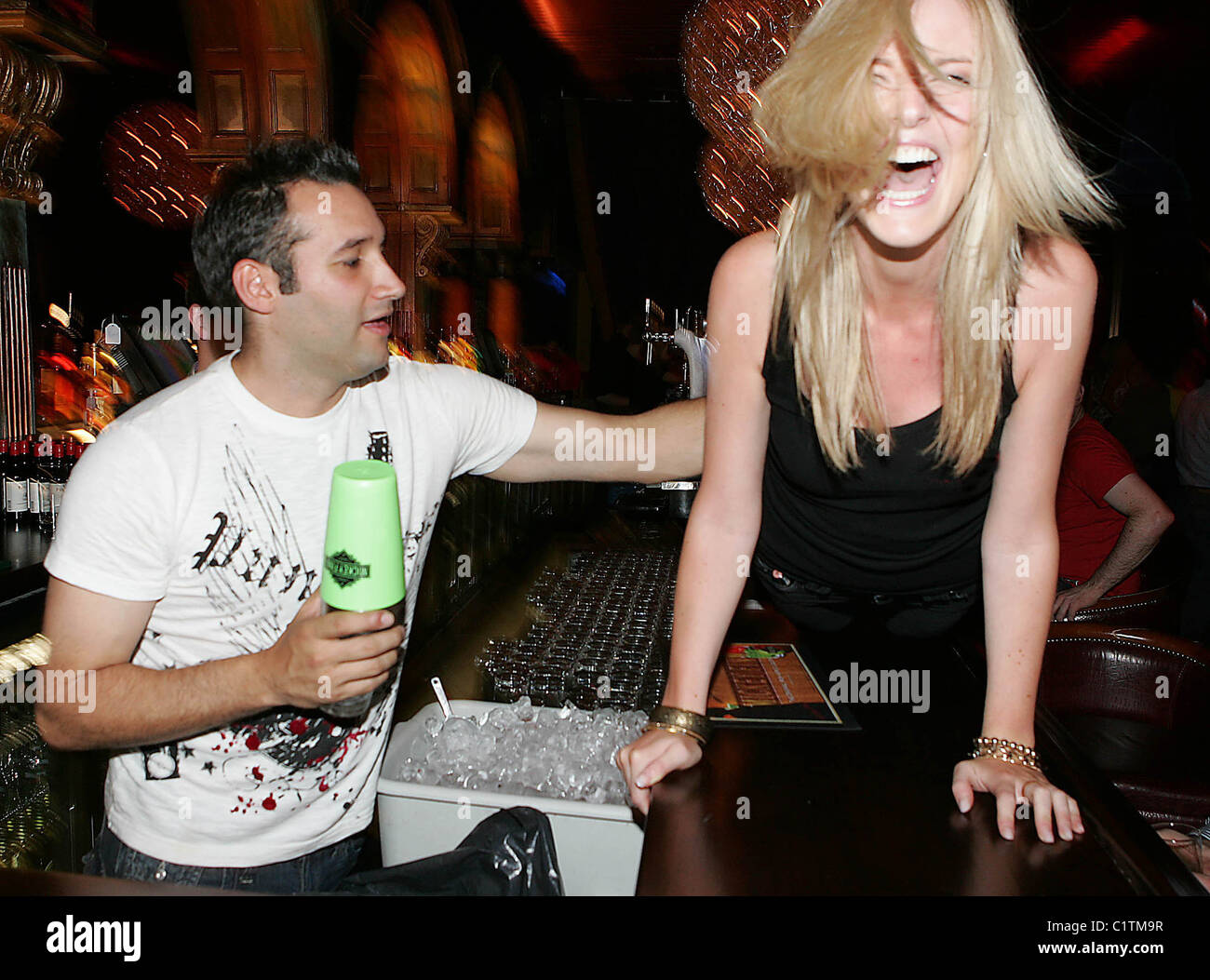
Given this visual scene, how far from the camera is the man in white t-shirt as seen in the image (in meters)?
1.43

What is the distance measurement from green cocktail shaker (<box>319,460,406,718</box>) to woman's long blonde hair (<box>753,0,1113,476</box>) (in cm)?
63

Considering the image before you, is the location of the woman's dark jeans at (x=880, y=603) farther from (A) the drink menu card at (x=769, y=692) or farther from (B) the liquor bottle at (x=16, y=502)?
(B) the liquor bottle at (x=16, y=502)

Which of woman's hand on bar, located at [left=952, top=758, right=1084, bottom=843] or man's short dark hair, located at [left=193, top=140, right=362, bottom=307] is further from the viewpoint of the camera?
man's short dark hair, located at [left=193, top=140, right=362, bottom=307]

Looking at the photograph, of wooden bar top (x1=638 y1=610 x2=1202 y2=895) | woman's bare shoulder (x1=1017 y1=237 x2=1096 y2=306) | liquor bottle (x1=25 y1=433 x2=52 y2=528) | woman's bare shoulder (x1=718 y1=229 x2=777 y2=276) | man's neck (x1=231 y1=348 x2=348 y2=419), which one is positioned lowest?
wooden bar top (x1=638 y1=610 x2=1202 y2=895)

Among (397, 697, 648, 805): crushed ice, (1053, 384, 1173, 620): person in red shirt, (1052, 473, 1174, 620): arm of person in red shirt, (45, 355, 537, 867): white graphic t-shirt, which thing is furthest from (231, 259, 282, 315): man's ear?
(1052, 473, 1174, 620): arm of person in red shirt

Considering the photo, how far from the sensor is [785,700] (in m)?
1.56

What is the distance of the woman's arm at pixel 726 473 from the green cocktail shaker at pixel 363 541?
0.48m

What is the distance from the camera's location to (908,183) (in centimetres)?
119

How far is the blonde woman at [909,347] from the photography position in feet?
3.83

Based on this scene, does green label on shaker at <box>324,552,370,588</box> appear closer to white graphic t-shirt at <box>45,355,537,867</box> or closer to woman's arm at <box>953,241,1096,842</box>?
white graphic t-shirt at <box>45,355,537,867</box>

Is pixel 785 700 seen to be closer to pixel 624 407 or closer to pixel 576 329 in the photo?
pixel 624 407

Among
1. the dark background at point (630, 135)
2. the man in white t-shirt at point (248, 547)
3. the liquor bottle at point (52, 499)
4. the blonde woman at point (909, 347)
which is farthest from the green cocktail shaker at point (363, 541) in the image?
the liquor bottle at point (52, 499)

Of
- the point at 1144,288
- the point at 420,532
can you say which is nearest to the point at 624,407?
the point at 420,532

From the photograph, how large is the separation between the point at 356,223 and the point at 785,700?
116cm
